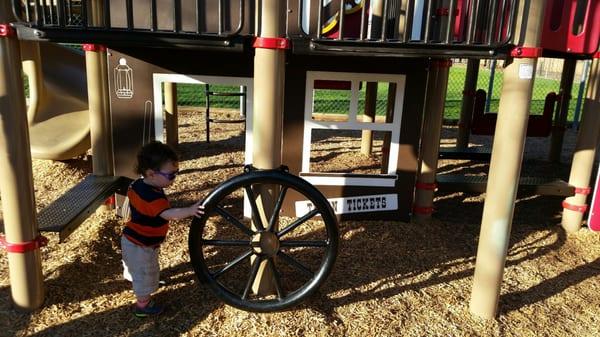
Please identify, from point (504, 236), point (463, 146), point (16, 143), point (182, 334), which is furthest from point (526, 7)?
point (463, 146)

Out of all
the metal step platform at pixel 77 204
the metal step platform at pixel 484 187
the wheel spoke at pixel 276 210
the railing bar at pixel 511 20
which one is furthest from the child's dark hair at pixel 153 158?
the metal step platform at pixel 484 187

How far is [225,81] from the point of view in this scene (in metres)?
5.07

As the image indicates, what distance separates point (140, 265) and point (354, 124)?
2763 mm

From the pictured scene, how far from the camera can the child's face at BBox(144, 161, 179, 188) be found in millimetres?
3090

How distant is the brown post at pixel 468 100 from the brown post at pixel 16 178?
652cm

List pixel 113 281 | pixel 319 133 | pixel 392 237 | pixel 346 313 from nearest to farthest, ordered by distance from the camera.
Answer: pixel 346 313 < pixel 113 281 < pixel 392 237 < pixel 319 133

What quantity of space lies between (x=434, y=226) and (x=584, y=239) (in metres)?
1.54

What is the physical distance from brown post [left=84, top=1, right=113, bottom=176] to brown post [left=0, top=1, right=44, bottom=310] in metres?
1.95

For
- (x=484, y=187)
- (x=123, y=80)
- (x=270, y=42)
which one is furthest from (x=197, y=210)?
(x=484, y=187)

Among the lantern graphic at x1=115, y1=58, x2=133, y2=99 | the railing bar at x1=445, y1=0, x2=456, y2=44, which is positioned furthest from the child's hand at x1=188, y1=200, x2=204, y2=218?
the lantern graphic at x1=115, y1=58, x2=133, y2=99

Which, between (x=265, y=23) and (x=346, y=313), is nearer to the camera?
(x=265, y=23)

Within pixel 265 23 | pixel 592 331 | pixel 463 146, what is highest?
pixel 265 23

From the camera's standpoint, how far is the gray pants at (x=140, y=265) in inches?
128

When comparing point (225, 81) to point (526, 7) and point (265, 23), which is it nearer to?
point (265, 23)
